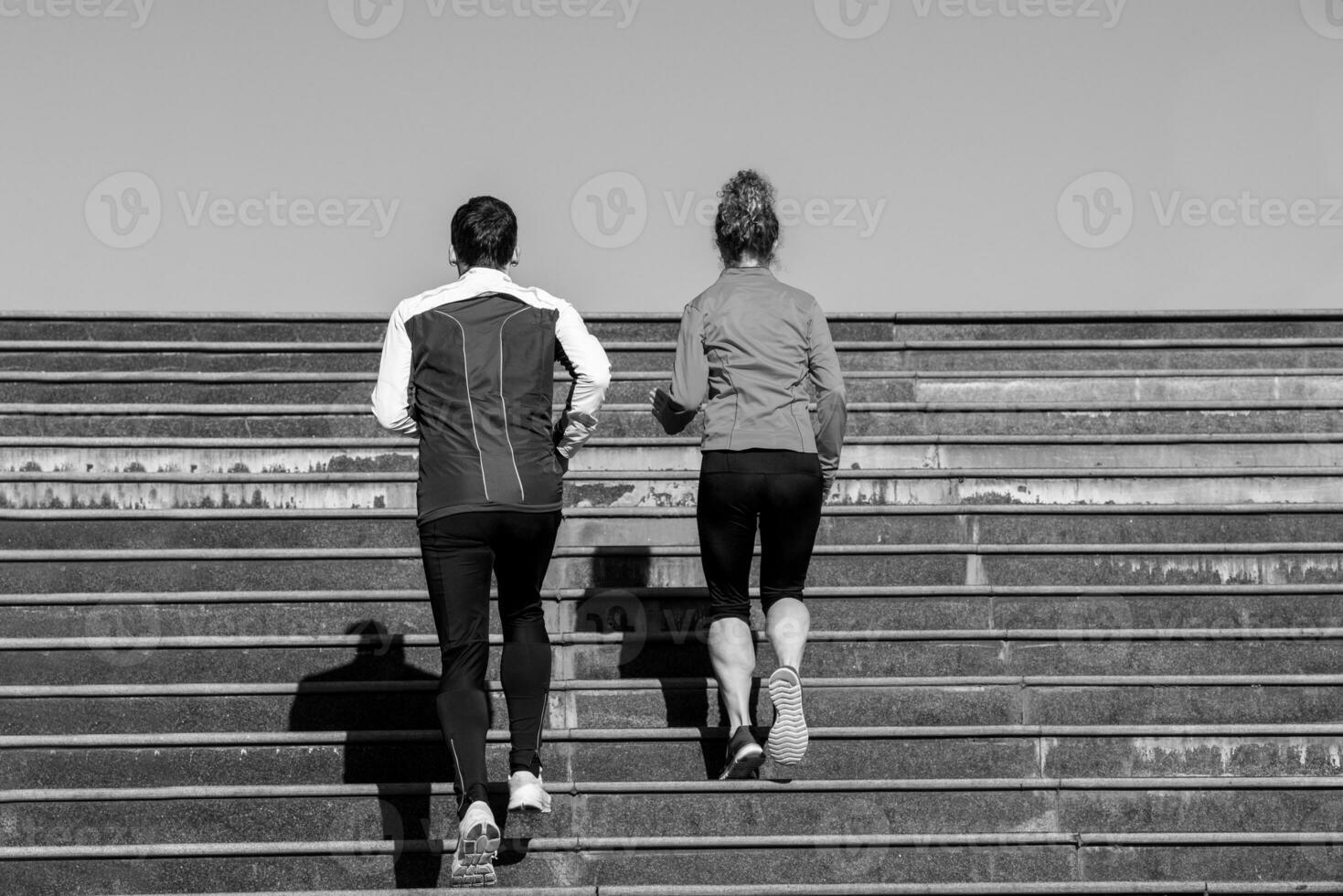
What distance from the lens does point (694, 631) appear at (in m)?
5.72

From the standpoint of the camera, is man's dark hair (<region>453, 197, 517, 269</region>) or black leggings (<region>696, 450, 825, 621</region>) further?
black leggings (<region>696, 450, 825, 621</region>)

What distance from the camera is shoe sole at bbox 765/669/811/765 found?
15.4 ft

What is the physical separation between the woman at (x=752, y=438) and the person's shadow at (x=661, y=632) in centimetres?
42

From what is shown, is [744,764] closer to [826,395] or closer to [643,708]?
[643,708]

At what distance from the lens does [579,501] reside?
22.4 ft

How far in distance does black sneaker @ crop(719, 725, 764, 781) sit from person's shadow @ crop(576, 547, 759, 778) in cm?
37

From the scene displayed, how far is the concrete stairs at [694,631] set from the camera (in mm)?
4828

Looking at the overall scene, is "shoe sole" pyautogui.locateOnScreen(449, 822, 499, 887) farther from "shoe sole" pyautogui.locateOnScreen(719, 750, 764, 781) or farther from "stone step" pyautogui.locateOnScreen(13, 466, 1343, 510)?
"stone step" pyautogui.locateOnScreen(13, 466, 1343, 510)

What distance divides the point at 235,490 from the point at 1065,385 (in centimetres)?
406

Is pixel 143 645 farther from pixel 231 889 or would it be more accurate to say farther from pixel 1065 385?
pixel 1065 385

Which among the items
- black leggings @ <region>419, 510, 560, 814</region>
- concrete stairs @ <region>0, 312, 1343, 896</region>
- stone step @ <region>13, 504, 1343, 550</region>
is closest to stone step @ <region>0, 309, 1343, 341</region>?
concrete stairs @ <region>0, 312, 1343, 896</region>

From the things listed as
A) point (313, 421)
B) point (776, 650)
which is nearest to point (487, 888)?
point (776, 650)

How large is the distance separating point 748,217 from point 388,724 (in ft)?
7.06

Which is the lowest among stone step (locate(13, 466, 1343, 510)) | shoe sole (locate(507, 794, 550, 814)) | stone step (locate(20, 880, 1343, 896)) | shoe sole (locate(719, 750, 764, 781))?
stone step (locate(20, 880, 1343, 896))
